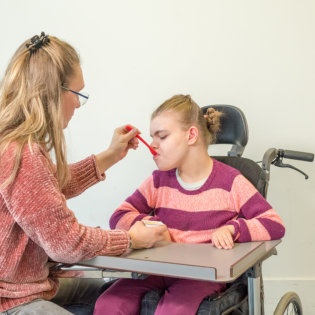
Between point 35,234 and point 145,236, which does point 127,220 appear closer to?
point 145,236

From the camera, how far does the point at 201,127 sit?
155 cm

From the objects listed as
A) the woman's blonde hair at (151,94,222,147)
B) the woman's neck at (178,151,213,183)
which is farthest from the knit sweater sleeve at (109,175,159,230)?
the woman's blonde hair at (151,94,222,147)

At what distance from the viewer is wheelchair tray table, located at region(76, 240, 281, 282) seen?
942 millimetres

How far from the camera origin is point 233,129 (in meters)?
1.57

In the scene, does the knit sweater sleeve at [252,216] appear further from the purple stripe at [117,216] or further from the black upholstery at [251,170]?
the purple stripe at [117,216]

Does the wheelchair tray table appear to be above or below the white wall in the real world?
below

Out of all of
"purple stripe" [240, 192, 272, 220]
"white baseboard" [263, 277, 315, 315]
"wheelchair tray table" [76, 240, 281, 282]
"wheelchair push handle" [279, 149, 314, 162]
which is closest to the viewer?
"wheelchair tray table" [76, 240, 281, 282]

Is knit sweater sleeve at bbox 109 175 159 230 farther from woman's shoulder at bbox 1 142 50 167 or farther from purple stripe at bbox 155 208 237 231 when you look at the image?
woman's shoulder at bbox 1 142 50 167

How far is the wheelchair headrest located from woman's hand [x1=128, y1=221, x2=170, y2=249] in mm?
476

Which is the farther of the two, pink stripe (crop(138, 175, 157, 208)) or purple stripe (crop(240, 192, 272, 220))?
pink stripe (crop(138, 175, 157, 208))

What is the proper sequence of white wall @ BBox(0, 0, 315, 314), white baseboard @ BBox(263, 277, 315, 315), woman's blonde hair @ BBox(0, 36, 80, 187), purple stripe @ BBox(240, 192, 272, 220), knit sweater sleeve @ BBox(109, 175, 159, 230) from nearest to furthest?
woman's blonde hair @ BBox(0, 36, 80, 187), purple stripe @ BBox(240, 192, 272, 220), knit sweater sleeve @ BBox(109, 175, 159, 230), white wall @ BBox(0, 0, 315, 314), white baseboard @ BBox(263, 277, 315, 315)

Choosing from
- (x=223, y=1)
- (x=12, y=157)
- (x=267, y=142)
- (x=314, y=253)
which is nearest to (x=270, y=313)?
(x=314, y=253)

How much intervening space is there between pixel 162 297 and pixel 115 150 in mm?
531

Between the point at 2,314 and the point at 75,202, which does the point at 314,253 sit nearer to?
the point at 75,202
